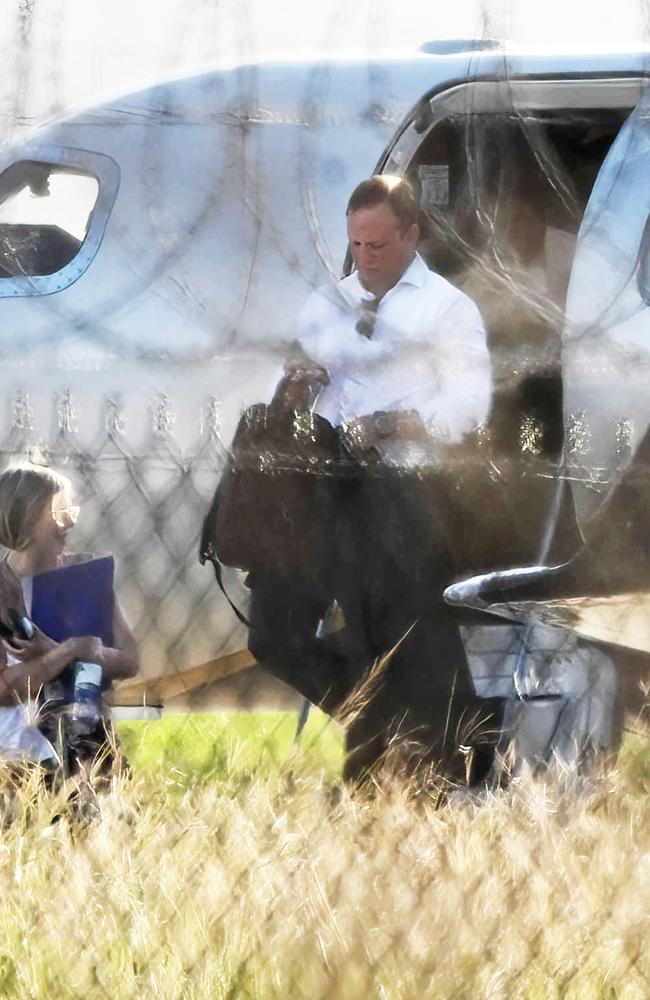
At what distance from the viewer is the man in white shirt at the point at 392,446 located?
9.04ft

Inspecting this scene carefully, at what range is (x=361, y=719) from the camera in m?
2.79

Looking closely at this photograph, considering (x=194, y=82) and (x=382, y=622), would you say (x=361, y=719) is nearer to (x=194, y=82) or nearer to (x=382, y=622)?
(x=382, y=622)

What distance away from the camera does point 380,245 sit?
2754mm

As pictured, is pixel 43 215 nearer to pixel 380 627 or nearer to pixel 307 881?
pixel 380 627

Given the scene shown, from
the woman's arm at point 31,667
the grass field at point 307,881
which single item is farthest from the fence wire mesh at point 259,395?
the woman's arm at point 31,667

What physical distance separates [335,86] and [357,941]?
62.0 inches

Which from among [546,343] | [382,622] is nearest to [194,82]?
[546,343]

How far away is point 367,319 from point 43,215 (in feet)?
2.18

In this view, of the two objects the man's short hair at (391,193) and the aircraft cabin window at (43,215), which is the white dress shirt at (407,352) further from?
the aircraft cabin window at (43,215)

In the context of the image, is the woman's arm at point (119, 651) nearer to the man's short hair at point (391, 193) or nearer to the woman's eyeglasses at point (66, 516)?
the woman's eyeglasses at point (66, 516)

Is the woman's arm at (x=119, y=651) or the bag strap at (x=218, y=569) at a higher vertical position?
the bag strap at (x=218, y=569)

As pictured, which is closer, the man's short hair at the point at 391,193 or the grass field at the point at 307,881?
the grass field at the point at 307,881

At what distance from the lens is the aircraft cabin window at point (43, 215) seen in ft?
9.18

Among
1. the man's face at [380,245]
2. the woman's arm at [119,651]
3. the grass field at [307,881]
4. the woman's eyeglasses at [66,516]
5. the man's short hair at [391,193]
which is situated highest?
the man's short hair at [391,193]
